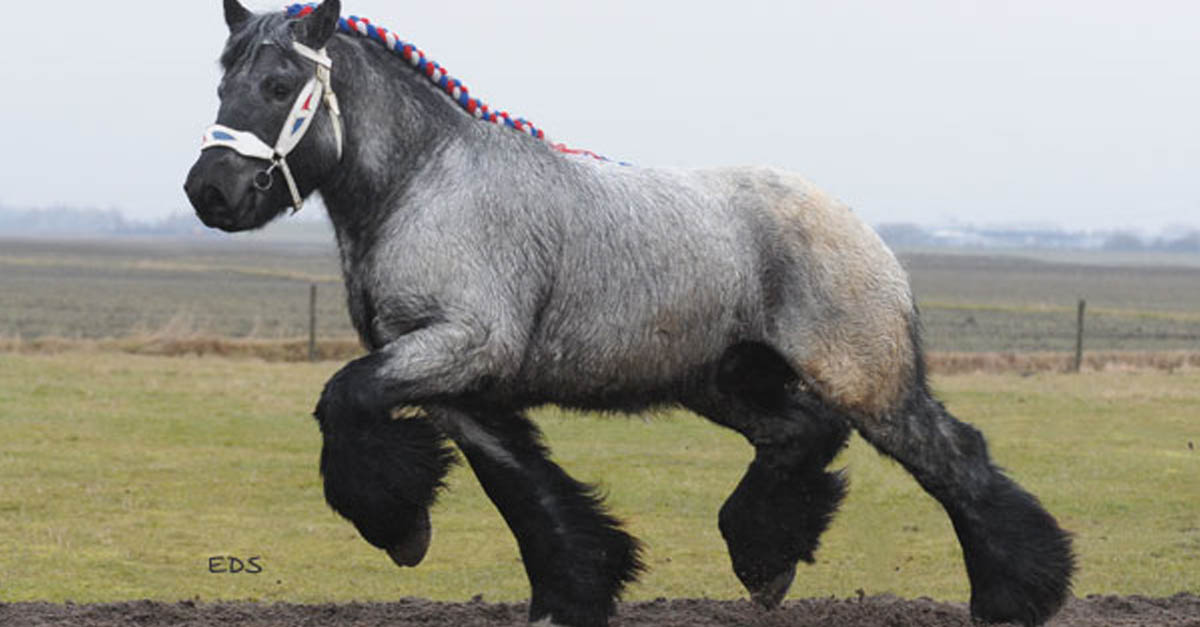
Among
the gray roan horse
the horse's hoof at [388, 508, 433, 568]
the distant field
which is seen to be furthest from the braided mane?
the distant field

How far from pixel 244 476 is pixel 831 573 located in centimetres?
622

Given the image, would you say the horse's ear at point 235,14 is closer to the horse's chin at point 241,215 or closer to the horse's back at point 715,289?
the horse's chin at point 241,215

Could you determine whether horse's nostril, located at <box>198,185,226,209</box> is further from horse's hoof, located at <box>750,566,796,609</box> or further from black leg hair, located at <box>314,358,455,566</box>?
horse's hoof, located at <box>750,566,796,609</box>

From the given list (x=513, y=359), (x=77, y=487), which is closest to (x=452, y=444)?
(x=513, y=359)

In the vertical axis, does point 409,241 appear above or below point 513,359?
above

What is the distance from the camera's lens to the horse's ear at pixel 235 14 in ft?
18.1

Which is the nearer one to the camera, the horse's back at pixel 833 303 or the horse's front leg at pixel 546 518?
the horse's front leg at pixel 546 518

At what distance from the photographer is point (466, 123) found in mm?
5680

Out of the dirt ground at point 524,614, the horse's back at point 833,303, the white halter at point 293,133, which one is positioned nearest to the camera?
the white halter at point 293,133

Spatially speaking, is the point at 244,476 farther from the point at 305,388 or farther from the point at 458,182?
the point at 458,182

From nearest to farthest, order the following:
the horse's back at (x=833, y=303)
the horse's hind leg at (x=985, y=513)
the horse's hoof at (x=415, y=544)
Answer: the horse's hoof at (x=415, y=544) < the horse's back at (x=833, y=303) < the horse's hind leg at (x=985, y=513)

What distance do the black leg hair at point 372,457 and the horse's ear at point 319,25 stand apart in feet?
3.69

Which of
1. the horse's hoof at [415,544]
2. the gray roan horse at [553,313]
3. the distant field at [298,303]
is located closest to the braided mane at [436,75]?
the gray roan horse at [553,313]

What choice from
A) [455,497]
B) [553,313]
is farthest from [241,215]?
[455,497]
